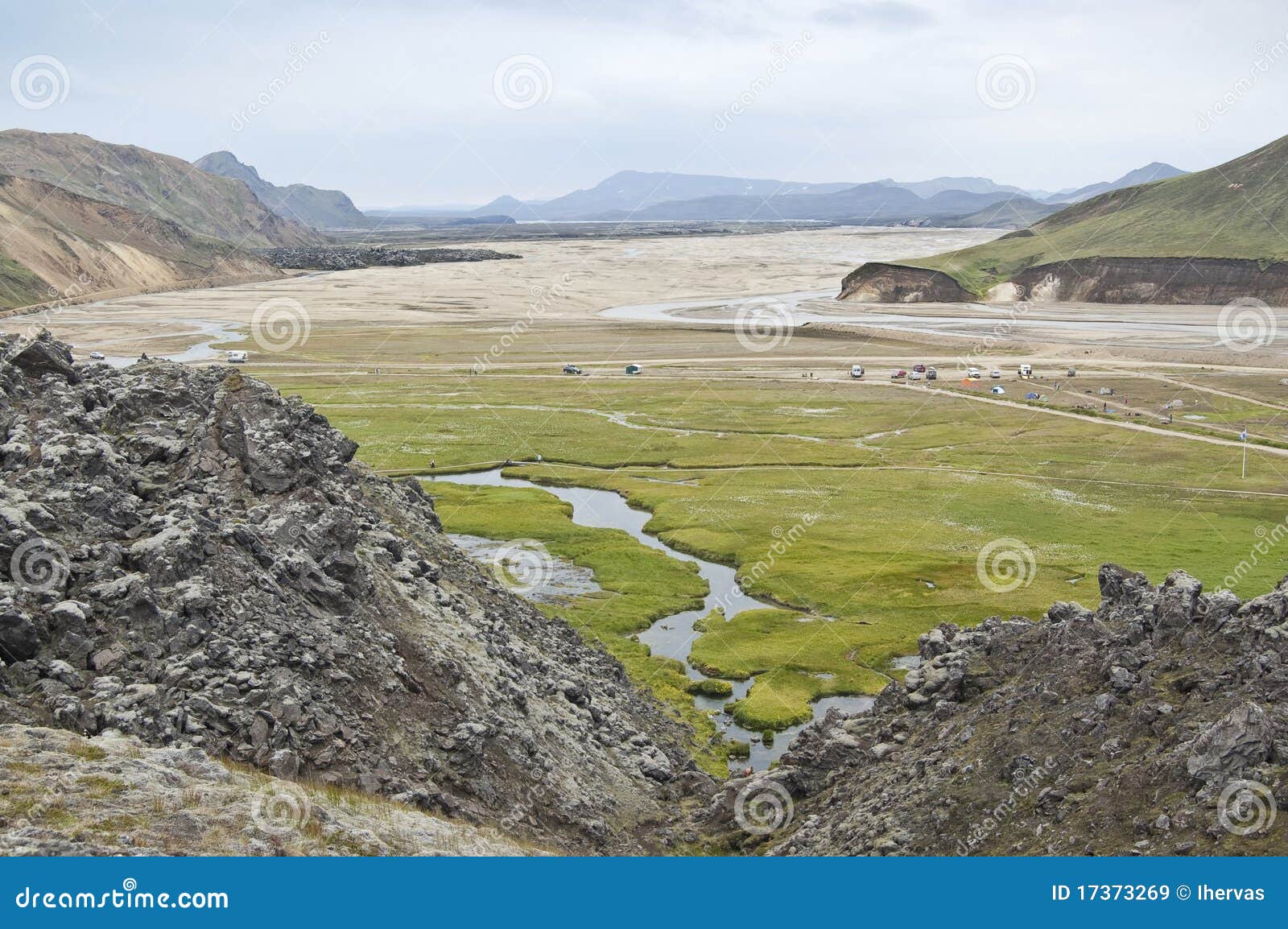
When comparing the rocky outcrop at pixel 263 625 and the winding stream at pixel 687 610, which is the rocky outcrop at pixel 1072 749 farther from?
the winding stream at pixel 687 610

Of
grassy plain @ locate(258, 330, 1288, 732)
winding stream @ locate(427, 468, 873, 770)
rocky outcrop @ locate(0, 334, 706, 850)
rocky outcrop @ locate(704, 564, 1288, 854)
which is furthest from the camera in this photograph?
grassy plain @ locate(258, 330, 1288, 732)

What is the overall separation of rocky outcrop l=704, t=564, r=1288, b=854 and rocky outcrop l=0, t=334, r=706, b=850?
17.7ft

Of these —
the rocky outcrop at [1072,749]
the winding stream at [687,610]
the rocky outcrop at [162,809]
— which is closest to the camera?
the rocky outcrop at [162,809]

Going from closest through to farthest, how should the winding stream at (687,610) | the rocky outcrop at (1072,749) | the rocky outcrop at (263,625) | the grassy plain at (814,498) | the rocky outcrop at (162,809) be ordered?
the rocky outcrop at (162,809), the rocky outcrop at (1072,749), the rocky outcrop at (263,625), the winding stream at (687,610), the grassy plain at (814,498)

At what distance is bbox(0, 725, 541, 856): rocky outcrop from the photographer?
55.8ft

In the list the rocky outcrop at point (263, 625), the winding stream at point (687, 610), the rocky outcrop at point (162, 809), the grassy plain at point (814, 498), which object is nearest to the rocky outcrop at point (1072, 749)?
the rocky outcrop at point (263, 625)

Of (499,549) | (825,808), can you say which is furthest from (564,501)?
(825,808)

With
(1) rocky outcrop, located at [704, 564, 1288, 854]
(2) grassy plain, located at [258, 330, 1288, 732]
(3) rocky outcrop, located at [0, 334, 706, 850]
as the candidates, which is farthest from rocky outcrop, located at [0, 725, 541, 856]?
(2) grassy plain, located at [258, 330, 1288, 732]

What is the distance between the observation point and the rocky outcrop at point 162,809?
1700cm

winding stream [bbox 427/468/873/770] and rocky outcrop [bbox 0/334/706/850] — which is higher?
rocky outcrop [bbox 0/334/706/850]

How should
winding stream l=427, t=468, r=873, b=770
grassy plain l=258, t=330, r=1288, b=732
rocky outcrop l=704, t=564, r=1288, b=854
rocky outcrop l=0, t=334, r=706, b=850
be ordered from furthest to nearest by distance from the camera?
grassy plain l=258, t=330, r=1288, b=732 → winding stream l=427, t=468, r=873, b=770 → rocky outcrop l=0, t=334, r=706, b=850 → rocky outcrop l=704, t=564, r=1288, b=854

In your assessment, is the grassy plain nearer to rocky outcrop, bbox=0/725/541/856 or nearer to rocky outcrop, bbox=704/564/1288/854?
rocky outcrop, bbox=704/564/1288/854

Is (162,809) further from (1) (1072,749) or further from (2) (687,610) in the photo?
(2) (687,610)

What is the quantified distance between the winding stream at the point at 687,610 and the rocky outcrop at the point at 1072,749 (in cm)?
551
